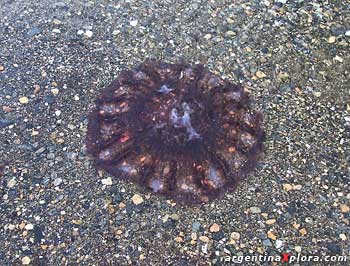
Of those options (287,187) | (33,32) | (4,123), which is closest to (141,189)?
Result: (287,187)

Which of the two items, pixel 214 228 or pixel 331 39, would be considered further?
pixel 331 39

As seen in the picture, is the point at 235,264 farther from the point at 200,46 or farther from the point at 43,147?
the point at 200,46

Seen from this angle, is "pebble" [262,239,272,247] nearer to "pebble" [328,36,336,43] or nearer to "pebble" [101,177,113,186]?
"pebble" [101,177,113,186]

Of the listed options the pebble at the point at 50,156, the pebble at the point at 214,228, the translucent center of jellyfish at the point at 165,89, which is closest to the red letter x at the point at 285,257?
the pebble at the point at 214,228

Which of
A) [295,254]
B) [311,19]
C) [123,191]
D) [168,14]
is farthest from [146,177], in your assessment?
[311,19]

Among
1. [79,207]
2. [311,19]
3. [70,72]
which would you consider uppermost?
[311,19]

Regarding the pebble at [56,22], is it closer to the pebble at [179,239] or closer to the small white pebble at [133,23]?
the small white pebble at [133,23]

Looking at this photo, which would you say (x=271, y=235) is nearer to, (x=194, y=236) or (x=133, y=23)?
(x=194, y=236)
